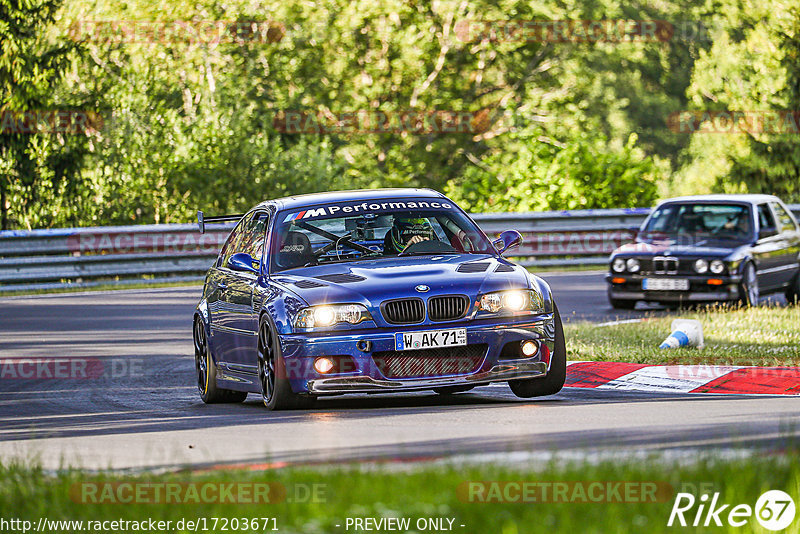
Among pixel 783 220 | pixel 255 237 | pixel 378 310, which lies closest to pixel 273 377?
pixel 378 310

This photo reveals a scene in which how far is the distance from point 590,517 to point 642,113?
61.8 m

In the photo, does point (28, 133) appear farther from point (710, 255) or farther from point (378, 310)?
point (378, 310)

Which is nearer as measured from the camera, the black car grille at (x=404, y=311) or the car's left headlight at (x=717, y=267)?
the black car grille at (x=404, y=311)

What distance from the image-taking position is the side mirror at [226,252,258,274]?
1120 cm

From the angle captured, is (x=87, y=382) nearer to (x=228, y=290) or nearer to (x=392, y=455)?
(x=228, y=290)

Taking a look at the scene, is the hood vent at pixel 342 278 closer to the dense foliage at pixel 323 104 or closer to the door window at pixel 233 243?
the door window at pixel 233 243

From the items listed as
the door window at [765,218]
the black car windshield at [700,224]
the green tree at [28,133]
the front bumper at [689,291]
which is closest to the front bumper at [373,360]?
Result: the front bumper at [689,291]

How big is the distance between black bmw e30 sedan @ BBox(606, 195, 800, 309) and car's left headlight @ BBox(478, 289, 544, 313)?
865 cm

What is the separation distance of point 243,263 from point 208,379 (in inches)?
40.5

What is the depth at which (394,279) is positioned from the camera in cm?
1008

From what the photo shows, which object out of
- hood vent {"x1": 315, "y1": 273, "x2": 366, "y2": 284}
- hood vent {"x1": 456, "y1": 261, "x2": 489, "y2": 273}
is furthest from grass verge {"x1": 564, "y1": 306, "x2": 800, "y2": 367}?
hood vent {"x1": 315, "y1": 273, "x2": 366, "y2": 284}

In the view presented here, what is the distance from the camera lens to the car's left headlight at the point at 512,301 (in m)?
10.0

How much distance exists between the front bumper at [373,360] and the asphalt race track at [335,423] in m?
0.20

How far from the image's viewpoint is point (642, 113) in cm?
6569
